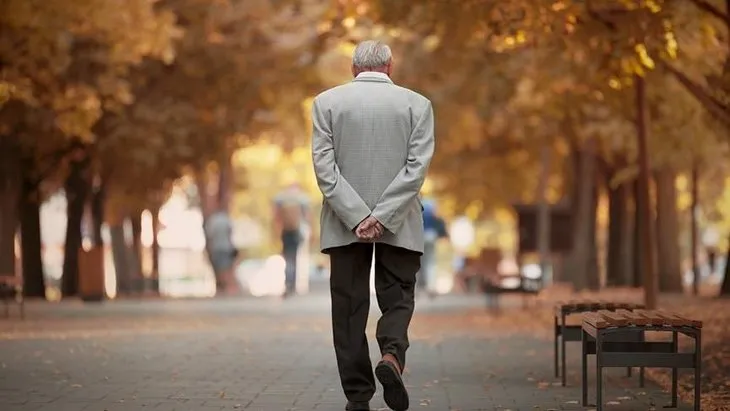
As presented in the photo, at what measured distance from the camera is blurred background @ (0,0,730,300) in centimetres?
2134

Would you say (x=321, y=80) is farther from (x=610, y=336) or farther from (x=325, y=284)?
(x=610, y=336)

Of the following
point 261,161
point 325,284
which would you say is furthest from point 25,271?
point 261,161

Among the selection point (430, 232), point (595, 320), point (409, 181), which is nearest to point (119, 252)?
point (430, 232)

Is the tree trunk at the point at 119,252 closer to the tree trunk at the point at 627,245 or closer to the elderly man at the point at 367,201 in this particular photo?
the tree trunk at the point at 627,245

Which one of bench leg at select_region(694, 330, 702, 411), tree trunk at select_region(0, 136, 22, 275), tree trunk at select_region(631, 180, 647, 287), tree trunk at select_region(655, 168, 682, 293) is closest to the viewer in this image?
bench leg at select_region(694, 330, 702, 411)

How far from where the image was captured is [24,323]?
23891mm

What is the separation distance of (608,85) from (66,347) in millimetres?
7979

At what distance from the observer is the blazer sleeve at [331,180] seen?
10336 mm

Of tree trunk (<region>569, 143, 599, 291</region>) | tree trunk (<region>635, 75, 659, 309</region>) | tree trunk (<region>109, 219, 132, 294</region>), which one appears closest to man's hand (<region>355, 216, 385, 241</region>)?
tree trunk (<region>635, 75, 659, 309</region>)

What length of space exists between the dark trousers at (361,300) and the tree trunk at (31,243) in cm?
2753

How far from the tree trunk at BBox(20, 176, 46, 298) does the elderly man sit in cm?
2755

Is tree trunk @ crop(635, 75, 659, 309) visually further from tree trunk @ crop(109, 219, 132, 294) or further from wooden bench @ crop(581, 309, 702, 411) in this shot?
tree trunk @ crop(109, 219, 132, 294)

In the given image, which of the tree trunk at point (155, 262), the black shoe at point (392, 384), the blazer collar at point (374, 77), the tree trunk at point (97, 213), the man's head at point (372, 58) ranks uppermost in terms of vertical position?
the man's head at point (372, 58)

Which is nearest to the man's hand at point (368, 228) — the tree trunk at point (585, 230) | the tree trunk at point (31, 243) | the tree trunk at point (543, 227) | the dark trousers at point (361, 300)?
the dark trousers at point (361, 300)
